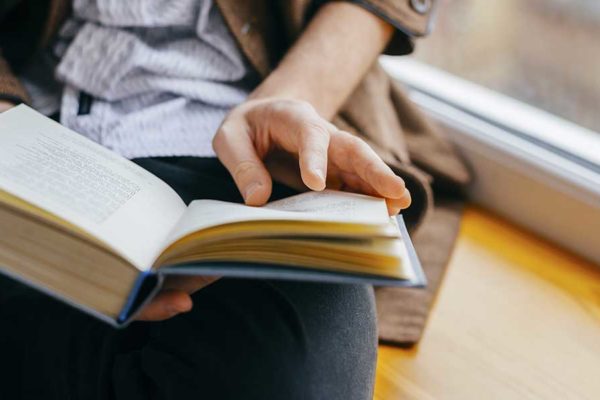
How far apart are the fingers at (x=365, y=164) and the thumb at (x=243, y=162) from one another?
8 cm

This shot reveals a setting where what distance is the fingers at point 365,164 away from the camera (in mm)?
548

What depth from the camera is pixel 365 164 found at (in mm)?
Result: 566

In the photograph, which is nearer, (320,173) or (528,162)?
(320,173)

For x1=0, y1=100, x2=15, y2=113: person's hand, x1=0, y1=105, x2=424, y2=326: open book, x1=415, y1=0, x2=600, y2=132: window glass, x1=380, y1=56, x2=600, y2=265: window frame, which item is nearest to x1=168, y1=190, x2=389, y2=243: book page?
x1=0, y1=105, x2=424, y2=326: open book

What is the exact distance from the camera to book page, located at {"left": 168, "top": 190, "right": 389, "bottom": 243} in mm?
462

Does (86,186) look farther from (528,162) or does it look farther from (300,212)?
(528,162)

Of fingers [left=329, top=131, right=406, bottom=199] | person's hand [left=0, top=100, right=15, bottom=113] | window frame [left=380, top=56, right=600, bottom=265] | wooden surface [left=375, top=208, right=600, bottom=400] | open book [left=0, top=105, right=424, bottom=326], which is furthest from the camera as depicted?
window frame [left=380, top=56, right=600, bottom=265]

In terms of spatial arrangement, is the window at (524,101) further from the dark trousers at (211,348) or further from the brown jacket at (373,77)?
the dark trousers at (211,348)

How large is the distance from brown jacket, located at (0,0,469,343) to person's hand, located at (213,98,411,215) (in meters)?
0.13

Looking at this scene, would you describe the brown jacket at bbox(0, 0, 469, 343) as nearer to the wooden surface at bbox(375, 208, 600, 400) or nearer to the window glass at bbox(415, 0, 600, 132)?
the wooden surface at bbox(375, 208, 600, 400)

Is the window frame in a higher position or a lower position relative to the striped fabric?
lower

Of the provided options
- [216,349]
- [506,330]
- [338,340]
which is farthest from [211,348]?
[506,330]

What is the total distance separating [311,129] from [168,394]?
281 mm

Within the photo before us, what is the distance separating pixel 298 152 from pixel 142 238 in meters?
0.19
